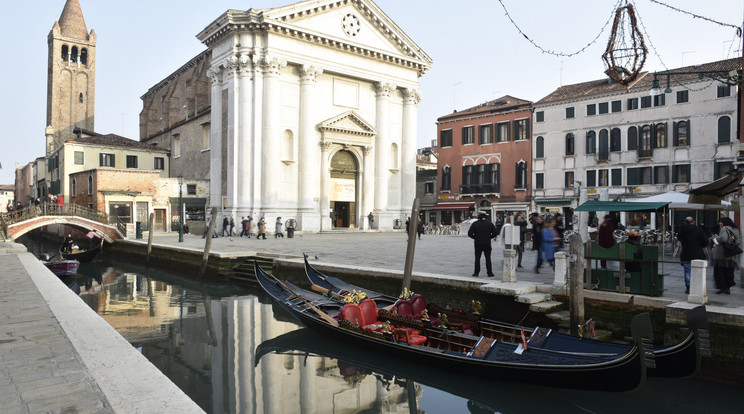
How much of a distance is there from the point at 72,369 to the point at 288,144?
72.5 feet

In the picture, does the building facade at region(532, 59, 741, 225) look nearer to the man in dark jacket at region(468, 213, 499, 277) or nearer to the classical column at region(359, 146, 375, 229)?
the classical column at region(359, 146, 375, 229)

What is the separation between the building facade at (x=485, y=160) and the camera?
102 ft

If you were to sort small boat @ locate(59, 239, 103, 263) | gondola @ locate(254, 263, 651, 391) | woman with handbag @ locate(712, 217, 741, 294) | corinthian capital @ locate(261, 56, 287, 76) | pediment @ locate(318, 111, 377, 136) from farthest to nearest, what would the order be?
pediment @ locate(318, 111, 377, 136) → corinthian capital @ locate(261, 56, 287, 76) → small boat @ locate(59, 239, 103, 263) → woman with handbag @ locate(712, 217, 741, 294) → gondola @ locate(254, 263, 651, 391)

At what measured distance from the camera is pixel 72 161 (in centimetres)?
3061

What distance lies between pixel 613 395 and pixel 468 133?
28.5 meters

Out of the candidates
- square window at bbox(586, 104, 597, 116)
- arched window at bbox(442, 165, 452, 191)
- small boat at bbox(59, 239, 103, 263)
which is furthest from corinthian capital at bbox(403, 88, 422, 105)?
small boat at bbox(59, 239, 103, 263)

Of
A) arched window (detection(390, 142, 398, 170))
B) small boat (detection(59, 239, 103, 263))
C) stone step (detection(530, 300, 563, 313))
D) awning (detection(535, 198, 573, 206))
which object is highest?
arched window (detection(390, 142, 398, 170))

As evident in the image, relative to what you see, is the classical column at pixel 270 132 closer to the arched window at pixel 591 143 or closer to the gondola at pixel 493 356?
the gondola at pixel 493 356

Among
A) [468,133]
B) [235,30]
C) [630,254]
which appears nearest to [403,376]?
[630,254]

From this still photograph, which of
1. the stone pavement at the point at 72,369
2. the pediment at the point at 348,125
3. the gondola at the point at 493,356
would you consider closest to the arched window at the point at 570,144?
the pediment at the point at 348,125

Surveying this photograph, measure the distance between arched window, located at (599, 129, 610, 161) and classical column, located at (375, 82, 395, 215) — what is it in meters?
11.6

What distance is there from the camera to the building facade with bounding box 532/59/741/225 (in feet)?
81.0

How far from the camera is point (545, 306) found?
7.54 meters

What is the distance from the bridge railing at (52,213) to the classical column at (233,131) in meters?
5.96
